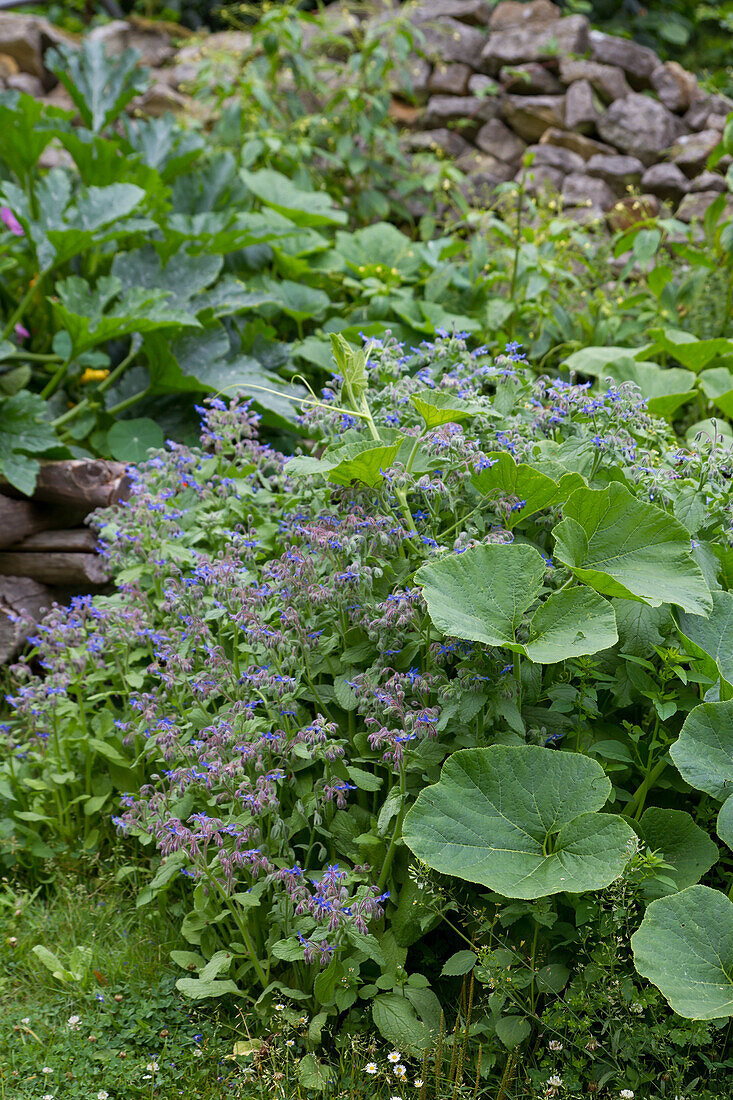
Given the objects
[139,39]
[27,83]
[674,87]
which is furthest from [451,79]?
[27,83]

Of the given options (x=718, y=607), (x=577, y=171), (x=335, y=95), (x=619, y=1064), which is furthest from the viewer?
(x=577, y=171)

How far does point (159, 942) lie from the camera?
2027 millimetres

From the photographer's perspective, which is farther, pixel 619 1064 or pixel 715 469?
pixel 715 469

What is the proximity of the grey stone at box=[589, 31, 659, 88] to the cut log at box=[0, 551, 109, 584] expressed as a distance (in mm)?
4541

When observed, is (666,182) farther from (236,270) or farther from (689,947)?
(689,947)

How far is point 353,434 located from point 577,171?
3.80 m

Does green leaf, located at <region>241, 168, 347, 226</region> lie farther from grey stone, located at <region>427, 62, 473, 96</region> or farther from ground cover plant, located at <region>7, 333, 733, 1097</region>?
ground cover plant, located at <region>7, 333, 733, 1097</region>

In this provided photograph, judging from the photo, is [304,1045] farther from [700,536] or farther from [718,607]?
[700,536]

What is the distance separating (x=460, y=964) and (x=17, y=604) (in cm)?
200

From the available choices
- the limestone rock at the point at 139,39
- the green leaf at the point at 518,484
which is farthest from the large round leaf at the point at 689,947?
the limestone rock at the point at 139,39

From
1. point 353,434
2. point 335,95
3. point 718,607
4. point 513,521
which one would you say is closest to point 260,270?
point 335,95

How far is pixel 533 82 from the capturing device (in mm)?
5309

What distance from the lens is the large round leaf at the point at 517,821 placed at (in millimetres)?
1472

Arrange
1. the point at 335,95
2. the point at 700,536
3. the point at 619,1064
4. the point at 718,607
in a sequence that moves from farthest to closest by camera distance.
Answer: the point at 335,95
the point at 700,536
the point at 718,607
the point at 619,1064
